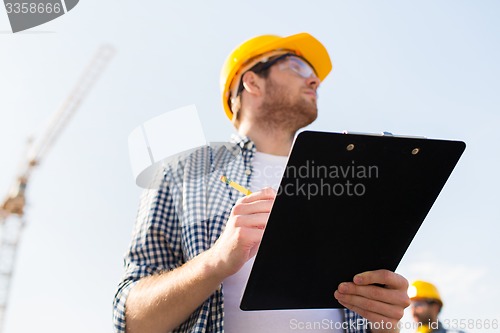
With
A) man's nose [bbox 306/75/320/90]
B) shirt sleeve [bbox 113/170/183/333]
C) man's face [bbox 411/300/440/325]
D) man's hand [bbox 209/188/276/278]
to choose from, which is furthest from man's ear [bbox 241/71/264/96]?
man's face [bbox 411/300/440/325]

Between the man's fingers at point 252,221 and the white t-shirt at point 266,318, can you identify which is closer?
the man's fingers at point 252,221

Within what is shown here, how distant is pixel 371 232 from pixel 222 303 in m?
0.75

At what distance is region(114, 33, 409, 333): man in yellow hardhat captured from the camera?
6.25 feet

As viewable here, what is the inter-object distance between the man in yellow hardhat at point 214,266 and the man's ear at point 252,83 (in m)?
0.54

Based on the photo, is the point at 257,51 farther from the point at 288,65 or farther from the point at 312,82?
the point at 312,82

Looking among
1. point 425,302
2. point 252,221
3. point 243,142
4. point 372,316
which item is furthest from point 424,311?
point 252,221

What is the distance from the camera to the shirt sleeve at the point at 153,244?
2.32m

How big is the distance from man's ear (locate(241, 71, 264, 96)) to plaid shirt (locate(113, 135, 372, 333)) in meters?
1.38

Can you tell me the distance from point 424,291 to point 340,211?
673cm

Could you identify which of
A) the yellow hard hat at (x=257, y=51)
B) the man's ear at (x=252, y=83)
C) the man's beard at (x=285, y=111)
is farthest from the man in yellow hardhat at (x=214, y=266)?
the yellow hard hat at (x=257, y=51)

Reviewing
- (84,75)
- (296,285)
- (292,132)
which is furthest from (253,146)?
(84,75)

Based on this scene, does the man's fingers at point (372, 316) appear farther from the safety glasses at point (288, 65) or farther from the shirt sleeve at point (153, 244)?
the safety glasses at point (288, 65)

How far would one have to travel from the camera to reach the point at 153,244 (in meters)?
2.39

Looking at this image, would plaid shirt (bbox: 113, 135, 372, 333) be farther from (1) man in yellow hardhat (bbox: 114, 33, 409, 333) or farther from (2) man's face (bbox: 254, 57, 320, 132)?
(2) man's face (bbox: 254, 57, 320, 132)
